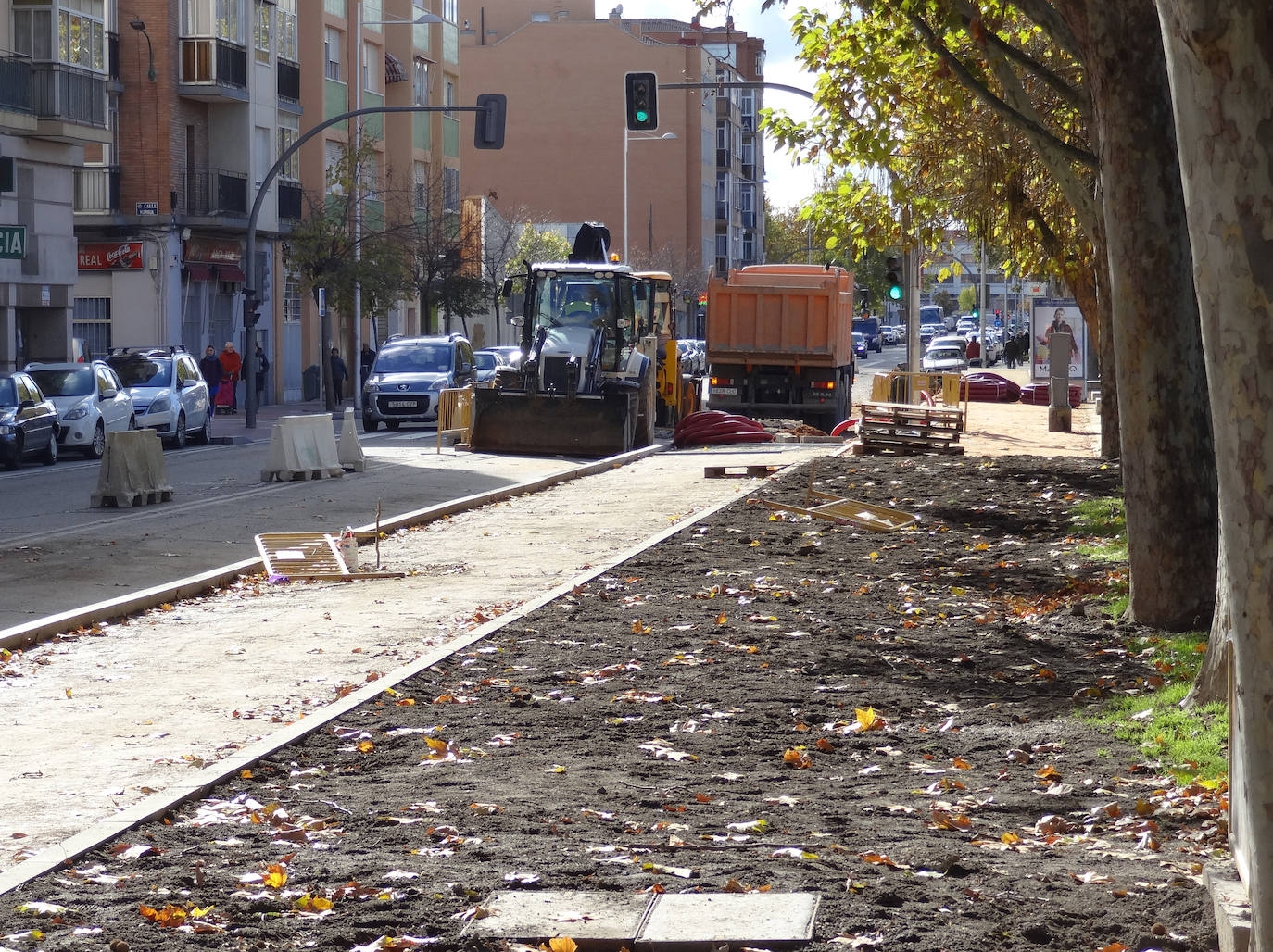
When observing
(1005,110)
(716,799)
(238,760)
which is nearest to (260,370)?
(1005,110)

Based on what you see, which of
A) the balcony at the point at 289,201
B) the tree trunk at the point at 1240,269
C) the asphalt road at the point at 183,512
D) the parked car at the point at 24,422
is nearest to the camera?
the tree trunk at the point at 1240,269

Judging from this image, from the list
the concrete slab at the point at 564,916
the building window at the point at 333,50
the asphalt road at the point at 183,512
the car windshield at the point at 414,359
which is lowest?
the asphalt road at the point at 183,512

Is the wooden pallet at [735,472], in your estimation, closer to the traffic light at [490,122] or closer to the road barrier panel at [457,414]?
the road barrier panel at [457,414]

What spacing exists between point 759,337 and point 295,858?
29812mm

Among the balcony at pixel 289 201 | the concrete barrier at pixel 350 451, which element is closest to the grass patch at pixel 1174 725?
the concrete barrier at pixel 350 451

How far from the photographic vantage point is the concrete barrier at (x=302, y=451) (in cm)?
2422

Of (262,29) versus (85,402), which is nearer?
(85,402)

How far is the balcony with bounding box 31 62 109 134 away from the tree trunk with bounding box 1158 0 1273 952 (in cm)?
3692

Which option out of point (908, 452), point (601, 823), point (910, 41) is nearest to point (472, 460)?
point (908, 452)

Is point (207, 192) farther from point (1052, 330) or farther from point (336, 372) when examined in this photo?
point (1052, 330)

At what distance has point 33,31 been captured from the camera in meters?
39.3

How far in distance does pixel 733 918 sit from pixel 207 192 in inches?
1816

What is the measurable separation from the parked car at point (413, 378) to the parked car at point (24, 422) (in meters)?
8.88

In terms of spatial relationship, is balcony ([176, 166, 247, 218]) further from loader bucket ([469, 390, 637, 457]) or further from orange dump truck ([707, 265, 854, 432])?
loader bucket ([469, 390, 637, 457])
